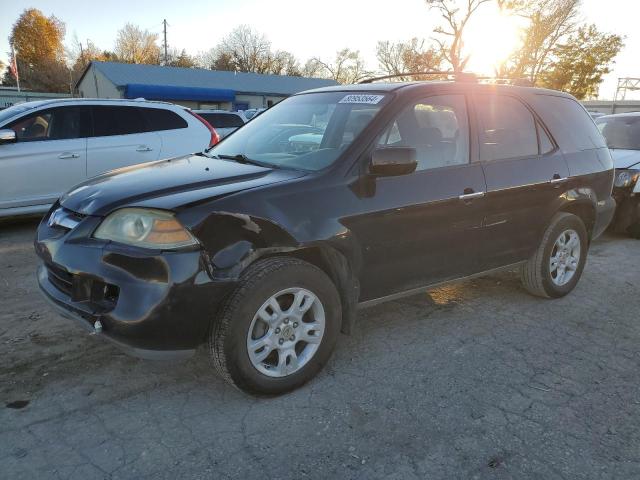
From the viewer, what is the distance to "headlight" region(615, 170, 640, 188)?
662 centimetres

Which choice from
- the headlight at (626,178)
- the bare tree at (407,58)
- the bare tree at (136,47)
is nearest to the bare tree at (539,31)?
the bare tree at (407,58)

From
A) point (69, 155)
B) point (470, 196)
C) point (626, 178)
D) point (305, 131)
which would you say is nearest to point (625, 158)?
point (626, 178)

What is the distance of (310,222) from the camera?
2809mm

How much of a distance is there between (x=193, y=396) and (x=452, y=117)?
259cm

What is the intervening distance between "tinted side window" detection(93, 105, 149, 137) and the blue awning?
26.8 m

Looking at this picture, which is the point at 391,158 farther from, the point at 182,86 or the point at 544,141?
the point at 182,86

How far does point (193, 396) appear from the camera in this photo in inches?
112

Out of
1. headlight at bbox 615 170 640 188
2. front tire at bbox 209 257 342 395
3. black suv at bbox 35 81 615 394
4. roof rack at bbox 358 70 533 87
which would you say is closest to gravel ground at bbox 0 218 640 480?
front tire at bbox 209 257 342 395

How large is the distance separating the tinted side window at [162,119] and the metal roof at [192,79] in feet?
93.8

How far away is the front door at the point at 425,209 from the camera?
3.12 metres

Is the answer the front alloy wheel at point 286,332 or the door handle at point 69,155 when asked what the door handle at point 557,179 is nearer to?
the front alloy wheel at point 286,332

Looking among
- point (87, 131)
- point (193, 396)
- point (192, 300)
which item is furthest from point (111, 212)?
point (87, 131)

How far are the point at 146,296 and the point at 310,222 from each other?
3.11 feet

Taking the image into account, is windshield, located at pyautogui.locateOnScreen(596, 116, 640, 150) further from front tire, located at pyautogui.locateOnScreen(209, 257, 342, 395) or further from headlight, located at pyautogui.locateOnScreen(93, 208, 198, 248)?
headlight, located at pyautogui.locateOnScreen(93, 208, 198, 248)
